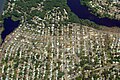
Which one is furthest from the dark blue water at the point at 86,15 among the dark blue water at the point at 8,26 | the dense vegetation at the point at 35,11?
the dark blue water at the point at 8,26

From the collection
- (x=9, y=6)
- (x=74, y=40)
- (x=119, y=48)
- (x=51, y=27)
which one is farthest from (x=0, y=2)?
(x=119, y=48)

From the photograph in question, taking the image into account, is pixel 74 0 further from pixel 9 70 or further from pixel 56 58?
pixel 9 70

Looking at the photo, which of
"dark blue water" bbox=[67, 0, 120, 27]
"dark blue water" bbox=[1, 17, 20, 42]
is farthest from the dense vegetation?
"dark blue water" bbox=[67, 0, 120, 27]

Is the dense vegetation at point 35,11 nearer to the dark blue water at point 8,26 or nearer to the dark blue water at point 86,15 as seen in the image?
the dark blue water at point 8,26

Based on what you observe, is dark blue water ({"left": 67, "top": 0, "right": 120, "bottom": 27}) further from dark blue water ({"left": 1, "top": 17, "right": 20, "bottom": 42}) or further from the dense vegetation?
dark blue water ({"left": 1, "top": 17, "right": 20, "bottom": 42})

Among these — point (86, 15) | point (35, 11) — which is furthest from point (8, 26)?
point (86, 15)

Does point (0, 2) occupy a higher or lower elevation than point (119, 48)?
higher

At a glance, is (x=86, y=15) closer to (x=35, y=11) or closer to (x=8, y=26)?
(x=35, y=11)
